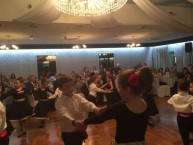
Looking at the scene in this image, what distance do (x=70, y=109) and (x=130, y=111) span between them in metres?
1.07

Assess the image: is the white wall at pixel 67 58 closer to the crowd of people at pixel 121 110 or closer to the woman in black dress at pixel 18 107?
the woman in black dress at pixel 18 107

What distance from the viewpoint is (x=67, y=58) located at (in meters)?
15.1

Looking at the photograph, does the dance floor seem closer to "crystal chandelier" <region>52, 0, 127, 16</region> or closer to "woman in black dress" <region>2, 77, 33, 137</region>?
"woman in black dress" <region>2, 77, 33, 137</region>

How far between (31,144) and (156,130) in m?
2.71

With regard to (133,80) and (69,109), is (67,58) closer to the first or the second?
(69,109)

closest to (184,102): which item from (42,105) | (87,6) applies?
(87,6)

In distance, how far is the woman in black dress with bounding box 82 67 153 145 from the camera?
1.68 m

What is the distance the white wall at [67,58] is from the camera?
543 inches

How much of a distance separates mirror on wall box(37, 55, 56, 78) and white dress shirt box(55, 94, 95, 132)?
12.1 metres

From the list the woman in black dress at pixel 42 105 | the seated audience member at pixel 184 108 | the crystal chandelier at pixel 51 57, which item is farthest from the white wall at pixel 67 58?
the seated audience member at pixel 184 108

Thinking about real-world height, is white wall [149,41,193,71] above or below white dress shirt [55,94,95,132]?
above

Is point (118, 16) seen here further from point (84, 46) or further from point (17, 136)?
point (84, 46)

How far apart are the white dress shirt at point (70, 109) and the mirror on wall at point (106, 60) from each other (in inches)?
521

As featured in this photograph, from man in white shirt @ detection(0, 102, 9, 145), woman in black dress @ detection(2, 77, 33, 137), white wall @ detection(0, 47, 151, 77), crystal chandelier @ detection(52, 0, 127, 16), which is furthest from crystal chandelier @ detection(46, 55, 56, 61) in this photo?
man in white shirt @ detection(0, 102, 9, 145)
